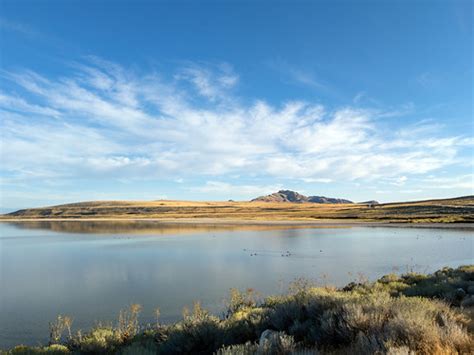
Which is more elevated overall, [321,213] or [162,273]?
[321,213]

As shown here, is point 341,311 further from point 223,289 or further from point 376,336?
point 223,289

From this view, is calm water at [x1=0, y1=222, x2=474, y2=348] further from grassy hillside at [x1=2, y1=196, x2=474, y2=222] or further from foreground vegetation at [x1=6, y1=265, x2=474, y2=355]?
grassy hillside at [x1=2, y1=196, x2=474, y2=222]

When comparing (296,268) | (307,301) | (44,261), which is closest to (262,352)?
(307,301)

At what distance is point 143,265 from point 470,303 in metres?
16.3

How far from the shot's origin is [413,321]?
495 cm

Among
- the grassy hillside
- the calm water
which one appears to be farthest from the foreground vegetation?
the grassy hillside

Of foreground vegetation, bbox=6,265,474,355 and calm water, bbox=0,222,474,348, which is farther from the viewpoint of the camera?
calm water, bbox=0,222,474,348

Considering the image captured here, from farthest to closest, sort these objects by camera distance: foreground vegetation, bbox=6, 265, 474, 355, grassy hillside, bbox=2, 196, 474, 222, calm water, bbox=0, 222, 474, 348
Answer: grassy hillside, bbox=2, 196, 474, 222
calm water, bbox=0, 222, 474, 348
foreground vegetation, bbox=6, 265, 474, 355

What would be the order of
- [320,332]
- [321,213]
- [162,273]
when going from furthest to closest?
[321,213]
[162,273]
[320,332]

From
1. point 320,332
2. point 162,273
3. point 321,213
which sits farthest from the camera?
point 321,213

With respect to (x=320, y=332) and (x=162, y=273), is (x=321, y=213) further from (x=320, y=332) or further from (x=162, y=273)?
(x=320, y=332)

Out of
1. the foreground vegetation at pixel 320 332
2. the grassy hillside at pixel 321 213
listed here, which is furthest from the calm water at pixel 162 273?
the grassy hillside at pixel 321 213

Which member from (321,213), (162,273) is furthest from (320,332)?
(321,213)

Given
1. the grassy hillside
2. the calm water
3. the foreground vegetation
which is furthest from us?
the grassy hillside
